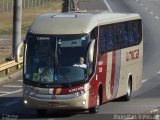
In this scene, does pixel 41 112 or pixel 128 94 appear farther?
pixel 128 94

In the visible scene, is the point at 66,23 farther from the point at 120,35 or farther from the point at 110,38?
the point at 120,35

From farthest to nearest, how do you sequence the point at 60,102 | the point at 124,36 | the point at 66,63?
the point at 124,36
the point at 66,63
the point at 60,102

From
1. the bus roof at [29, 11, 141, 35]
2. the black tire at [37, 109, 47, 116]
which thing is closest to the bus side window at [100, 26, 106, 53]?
the bus roof at [29, 11, 141, 35]

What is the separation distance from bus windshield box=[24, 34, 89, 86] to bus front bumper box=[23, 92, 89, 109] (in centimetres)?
42

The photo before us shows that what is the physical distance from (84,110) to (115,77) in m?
2.13

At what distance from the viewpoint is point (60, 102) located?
2111 cm

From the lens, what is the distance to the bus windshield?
69.8 ft

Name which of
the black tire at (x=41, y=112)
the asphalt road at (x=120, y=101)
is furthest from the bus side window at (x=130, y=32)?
the black tire at (x=41, y=112)

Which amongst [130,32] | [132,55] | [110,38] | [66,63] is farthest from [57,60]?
[132,55]

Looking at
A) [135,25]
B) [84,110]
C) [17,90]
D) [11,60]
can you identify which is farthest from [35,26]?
[11,60]

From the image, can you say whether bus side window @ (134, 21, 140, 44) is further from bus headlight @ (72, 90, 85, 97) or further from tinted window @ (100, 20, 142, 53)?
bus headlight @ (72, 90, 85, 97)

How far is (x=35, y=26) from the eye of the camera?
22.0m

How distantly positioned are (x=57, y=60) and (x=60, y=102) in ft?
3.97

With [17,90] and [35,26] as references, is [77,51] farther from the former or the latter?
[17,90]
